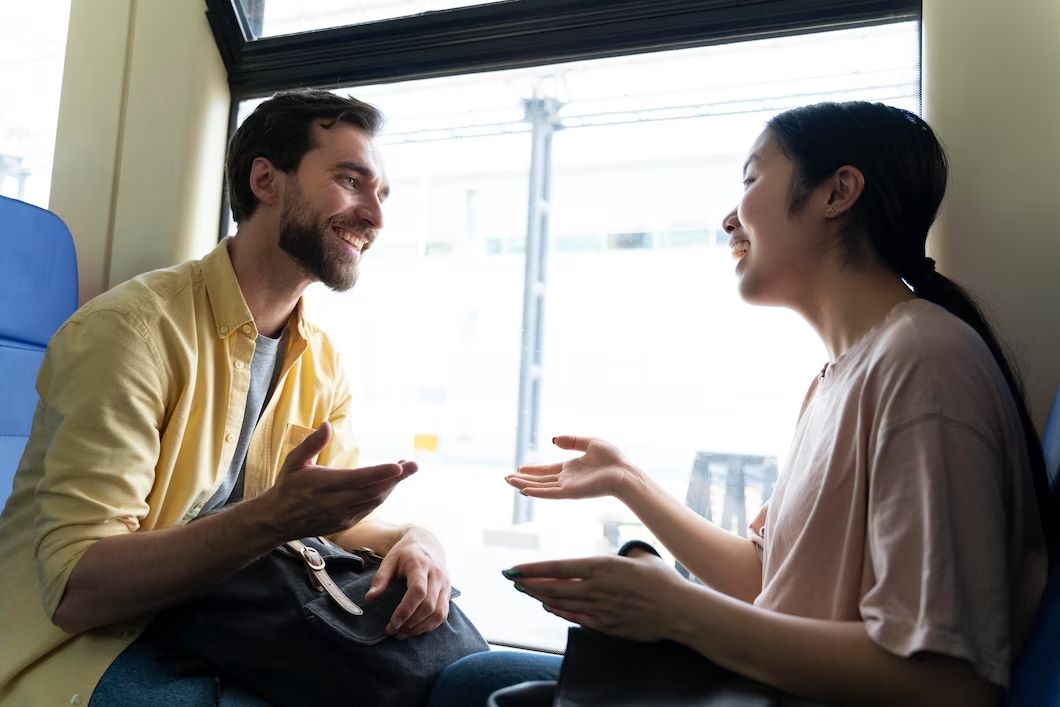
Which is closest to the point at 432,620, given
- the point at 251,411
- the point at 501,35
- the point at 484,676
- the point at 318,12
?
the point at 484,676

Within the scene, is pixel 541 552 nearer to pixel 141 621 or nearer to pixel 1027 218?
pixel 141 621

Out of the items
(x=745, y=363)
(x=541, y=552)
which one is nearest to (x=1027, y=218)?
(x=745, y=363)

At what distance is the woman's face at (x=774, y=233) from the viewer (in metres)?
Result: 1.11

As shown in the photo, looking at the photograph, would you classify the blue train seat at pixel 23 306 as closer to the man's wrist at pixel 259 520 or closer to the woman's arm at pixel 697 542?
the man's wrist at pixel 259 520

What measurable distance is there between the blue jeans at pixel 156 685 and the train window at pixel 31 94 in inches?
61.4

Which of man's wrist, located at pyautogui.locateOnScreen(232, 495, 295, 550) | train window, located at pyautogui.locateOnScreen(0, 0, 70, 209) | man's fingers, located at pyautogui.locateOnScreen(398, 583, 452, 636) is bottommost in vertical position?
man's fingers, located at pyautogui.locateOnScreen(398, 583, 452, 636)

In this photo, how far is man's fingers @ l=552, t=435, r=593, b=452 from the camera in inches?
54.7

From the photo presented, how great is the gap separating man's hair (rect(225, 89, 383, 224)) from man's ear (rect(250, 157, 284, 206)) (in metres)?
0.01

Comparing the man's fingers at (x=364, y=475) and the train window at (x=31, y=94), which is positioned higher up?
the train window at (x=31, y=94)

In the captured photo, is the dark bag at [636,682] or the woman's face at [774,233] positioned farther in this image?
the woman's face at [774,233]

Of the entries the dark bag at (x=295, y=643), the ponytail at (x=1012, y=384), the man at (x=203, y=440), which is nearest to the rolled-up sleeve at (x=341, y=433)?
the man at (x=203, y=440)

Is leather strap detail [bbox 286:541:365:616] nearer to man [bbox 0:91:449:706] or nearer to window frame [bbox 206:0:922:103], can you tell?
man [bbox 0:91:449:706]

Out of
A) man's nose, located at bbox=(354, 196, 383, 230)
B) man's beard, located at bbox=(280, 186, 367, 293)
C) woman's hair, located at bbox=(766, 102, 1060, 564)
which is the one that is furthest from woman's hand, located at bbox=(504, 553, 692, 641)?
man's nose, located at bbox=(354, 196, 383, 230)

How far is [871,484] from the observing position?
2.78 feet
